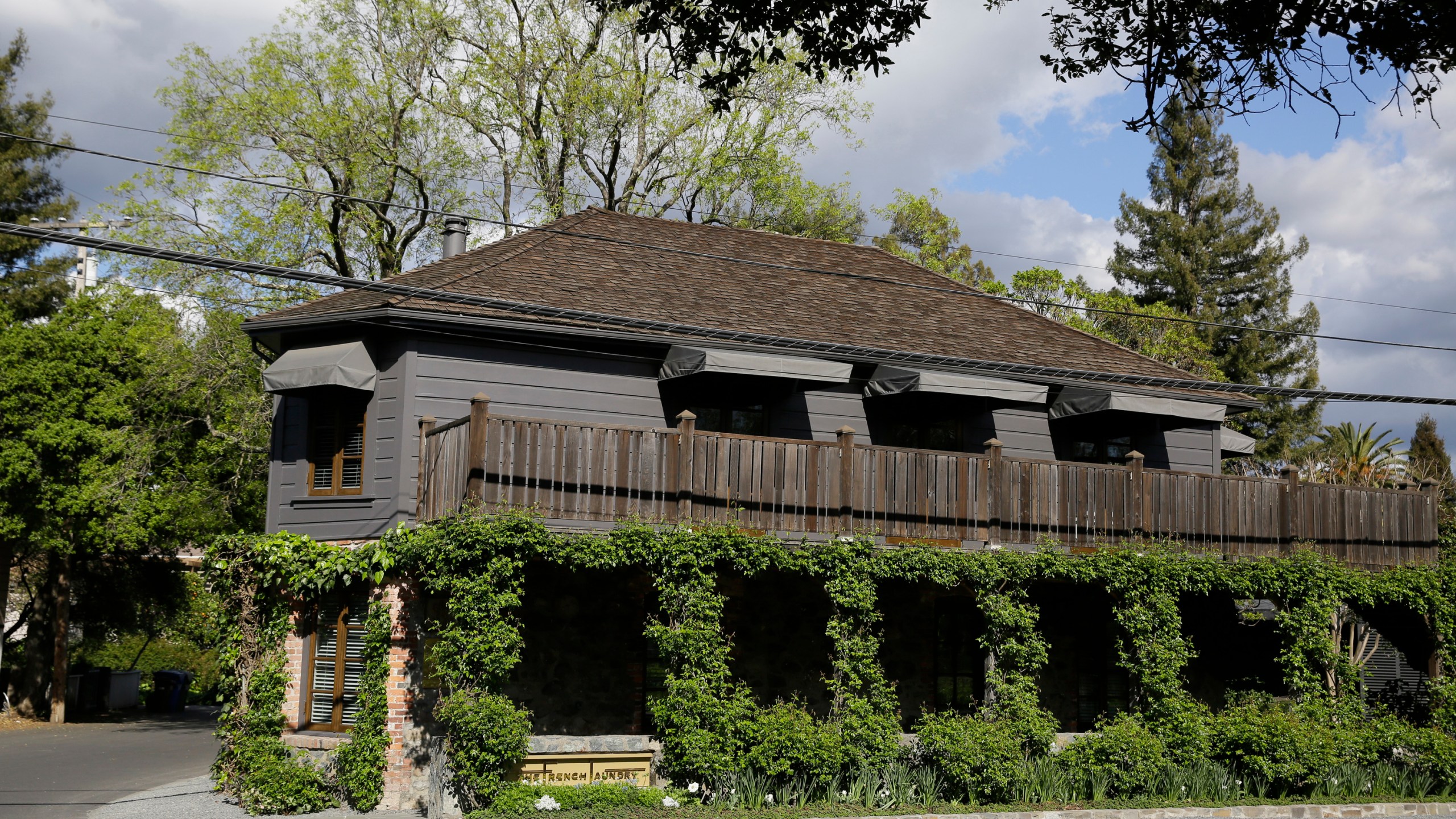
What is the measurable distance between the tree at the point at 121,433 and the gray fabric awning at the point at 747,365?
11146mm

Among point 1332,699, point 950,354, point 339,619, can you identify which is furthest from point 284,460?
point 1332,699

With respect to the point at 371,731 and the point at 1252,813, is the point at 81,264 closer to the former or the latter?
the point at 371,731

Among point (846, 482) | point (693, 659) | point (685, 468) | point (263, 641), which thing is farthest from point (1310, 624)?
point (263, 641)

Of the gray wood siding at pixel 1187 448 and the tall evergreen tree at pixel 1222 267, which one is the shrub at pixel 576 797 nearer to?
the gray wood siding at pixel 1187 448

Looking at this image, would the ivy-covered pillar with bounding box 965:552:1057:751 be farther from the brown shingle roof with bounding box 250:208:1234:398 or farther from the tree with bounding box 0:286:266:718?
the tree with bounding box 0:286:266:718

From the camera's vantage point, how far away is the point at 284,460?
58.9 ft

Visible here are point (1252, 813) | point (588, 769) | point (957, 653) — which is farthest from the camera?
point (957, 653)

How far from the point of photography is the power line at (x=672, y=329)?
1075cm

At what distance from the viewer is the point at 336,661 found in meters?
16.8

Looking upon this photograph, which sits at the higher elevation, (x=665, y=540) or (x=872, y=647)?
(x=665, y=540)

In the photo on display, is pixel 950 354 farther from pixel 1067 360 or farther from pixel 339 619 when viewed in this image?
pixel 339 619

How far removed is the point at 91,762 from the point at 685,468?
514 inches

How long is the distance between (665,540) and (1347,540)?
35.5ft

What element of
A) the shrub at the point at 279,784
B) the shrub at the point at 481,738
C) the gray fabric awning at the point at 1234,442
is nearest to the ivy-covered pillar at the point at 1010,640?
the shrub at the point at 481,738
